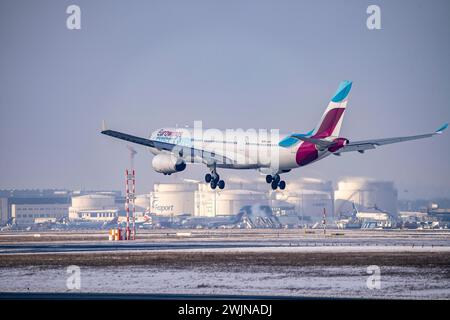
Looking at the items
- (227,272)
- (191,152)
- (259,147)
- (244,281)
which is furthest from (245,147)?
(244,281)

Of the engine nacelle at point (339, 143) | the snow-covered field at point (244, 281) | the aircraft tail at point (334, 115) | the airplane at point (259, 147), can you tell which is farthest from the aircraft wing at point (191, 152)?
the snow-covered field at point (244, 281)

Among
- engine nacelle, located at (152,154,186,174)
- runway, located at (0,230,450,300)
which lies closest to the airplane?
engine nacelle, located at (152,154,186,174)

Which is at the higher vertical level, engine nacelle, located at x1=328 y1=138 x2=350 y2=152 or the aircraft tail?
the aircraft tail

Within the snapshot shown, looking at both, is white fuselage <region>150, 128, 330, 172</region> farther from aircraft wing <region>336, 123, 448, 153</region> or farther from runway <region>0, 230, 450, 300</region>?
runway <region>0, 230, 450, 300</region>

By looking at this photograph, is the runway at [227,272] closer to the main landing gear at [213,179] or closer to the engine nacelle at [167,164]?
the main landing gear at [213,179]

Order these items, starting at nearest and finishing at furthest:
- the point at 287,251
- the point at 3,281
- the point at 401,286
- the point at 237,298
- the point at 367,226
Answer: the point at 237,298 → the point at 401,286 → the point at 3,281 → the point at 287,251 → the point at 367,226

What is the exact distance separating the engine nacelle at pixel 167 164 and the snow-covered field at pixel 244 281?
39943mm

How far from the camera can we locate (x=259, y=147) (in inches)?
3602

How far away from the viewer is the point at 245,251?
68125 millimetres

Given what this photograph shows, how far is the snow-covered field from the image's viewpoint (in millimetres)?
43438

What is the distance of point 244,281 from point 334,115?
44.3 m
